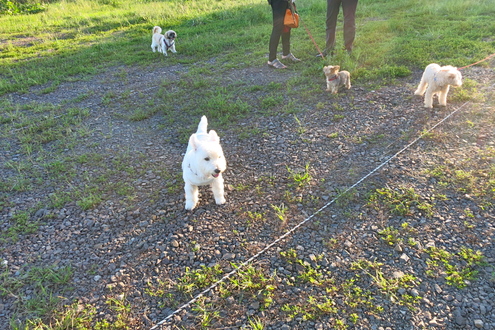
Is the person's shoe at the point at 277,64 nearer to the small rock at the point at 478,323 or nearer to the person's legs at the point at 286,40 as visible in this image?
the person's legs at the point at 286,40

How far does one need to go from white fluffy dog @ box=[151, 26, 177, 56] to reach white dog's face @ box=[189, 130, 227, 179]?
651 cm

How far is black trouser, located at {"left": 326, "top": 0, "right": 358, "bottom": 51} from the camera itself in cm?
693

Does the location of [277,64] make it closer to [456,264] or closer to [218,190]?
[218,190]

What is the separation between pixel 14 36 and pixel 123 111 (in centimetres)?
866

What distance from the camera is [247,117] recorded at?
558 cm

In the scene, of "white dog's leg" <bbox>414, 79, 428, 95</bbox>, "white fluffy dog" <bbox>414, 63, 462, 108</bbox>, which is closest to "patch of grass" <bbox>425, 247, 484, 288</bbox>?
"white fluffy dog" <bbox>414, 63, 462, 108</bbox>

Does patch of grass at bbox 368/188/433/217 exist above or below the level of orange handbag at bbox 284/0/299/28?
below

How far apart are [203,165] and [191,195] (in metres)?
0.54

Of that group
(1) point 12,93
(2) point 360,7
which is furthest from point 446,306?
(2) point 360,7

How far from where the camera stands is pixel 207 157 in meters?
3.19

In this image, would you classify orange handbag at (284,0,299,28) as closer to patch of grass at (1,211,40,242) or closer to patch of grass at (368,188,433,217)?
patch of grass at (368,188,433,217)

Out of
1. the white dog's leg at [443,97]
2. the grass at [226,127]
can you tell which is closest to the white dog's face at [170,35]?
the grass at [226,127]

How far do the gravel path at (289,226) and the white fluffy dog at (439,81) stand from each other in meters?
0.22

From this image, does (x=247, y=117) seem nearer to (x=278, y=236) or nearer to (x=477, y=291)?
(x=278, y=236)
